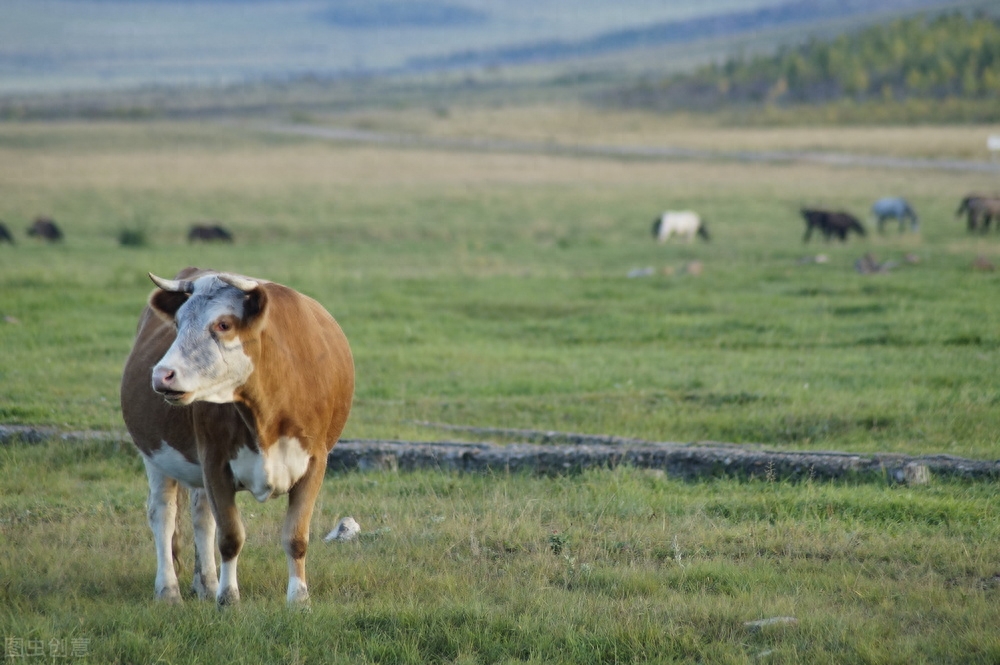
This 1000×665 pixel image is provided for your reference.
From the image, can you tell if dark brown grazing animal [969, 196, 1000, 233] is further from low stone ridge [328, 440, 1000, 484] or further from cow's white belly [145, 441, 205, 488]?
cow's white belly [145, 441, 205, 488]

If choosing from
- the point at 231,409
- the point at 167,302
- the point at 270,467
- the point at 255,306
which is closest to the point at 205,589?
the point at 270,467

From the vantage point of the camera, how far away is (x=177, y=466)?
673 centimetres

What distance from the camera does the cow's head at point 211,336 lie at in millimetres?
5645

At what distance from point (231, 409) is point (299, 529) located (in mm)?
776

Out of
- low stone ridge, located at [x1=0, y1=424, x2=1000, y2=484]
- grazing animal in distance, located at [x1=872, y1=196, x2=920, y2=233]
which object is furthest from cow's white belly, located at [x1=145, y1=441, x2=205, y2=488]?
grazing animal in distance, located at [x1=872, y1=196, x2=920, y2=233]

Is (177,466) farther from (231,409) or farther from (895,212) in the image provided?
(895,212)

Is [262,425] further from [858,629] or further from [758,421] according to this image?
[758,421]

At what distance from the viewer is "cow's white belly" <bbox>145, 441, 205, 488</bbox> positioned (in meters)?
6.65

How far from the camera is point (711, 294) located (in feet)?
65.0

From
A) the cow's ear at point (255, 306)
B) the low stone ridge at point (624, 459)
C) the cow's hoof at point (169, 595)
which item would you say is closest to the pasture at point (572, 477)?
the cow's hoof at point (169, 595)

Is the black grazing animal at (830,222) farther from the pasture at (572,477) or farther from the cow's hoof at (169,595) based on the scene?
the cow's hoof at (169,595)

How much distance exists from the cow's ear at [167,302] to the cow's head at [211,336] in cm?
1

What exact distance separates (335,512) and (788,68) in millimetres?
112165

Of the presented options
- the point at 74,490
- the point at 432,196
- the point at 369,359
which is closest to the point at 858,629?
the point at 74,490
